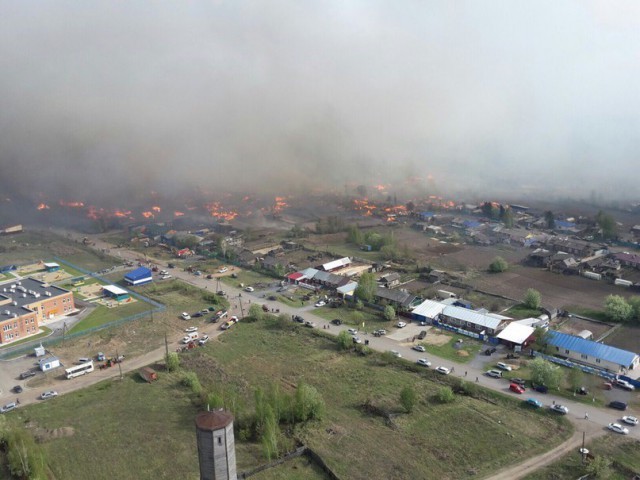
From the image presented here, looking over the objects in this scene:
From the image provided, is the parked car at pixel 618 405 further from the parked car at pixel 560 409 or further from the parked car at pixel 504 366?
the parked car at pixel 504 366

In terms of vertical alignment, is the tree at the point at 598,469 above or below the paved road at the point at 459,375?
above

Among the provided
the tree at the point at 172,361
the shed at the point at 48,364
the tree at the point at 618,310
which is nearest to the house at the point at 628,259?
the tree at the point at 618,310

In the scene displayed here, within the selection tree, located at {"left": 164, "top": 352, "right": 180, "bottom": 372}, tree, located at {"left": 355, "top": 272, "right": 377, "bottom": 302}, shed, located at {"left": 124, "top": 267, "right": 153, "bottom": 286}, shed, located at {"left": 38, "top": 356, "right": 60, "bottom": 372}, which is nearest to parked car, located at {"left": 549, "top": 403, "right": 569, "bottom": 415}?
tree, located at {"left": 355, "top": 272, "right": 377, "bottom": 302}

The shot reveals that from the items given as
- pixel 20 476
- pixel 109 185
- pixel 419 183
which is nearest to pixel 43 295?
pixel 20 476

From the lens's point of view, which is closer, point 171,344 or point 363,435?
point 363,435

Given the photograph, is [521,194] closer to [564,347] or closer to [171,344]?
[564,347]

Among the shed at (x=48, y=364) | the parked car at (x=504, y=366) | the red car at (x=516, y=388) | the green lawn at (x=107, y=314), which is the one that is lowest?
the green lawn at (x=107, y=314)

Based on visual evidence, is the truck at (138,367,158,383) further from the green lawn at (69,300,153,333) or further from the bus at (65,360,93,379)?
the green lawn at (69,300,153,333)
